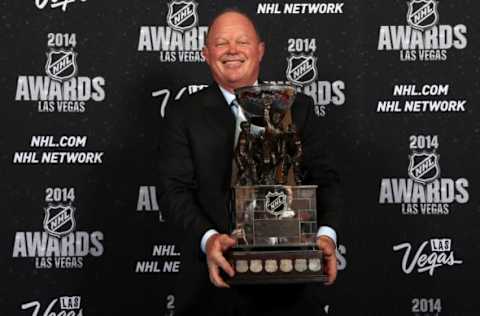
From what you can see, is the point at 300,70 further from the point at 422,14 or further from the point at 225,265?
the point at 225,265

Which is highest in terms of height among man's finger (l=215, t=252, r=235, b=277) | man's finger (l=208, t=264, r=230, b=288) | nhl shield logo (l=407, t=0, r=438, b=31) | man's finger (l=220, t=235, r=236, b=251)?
nhl shield logo (l=407, t=0, r=438, b=31)

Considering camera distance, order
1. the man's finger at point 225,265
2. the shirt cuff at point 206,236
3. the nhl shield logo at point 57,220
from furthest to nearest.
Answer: the nhl shield logo at point 57,220
the shirt cuff at point 206,236
the man's finger at point 225,265

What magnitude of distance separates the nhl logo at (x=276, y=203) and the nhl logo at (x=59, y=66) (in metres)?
1.77

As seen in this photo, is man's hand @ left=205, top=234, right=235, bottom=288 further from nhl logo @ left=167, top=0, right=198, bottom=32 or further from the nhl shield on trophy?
nhl logo @ left=167, top=0, right=198, bottom=32

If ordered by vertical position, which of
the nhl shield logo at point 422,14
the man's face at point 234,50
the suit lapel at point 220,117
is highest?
the nhl shield logo at point 422,14

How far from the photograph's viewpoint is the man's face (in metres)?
2.31

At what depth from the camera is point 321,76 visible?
3514 mm

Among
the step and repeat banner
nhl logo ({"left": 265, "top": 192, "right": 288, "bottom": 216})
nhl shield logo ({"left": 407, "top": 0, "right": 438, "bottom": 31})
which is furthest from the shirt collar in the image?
nhl shield logo ({"left": 407, "top": 0, "right": 438, "bottom": 31})

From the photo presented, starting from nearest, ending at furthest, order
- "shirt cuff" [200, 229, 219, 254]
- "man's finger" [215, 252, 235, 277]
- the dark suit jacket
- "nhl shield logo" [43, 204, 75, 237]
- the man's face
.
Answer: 1. "man's finger" [215, 252, 235, 277]
2. "shirt cuff" [200, 229, 219, 254]
3. the dark suit jacket
4. the man's face
5. "nhl shield logo" [43, 204, 75, 237]

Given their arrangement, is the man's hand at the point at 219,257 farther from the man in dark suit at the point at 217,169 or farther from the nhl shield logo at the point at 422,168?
the nhl shield logo at the point at 422,168

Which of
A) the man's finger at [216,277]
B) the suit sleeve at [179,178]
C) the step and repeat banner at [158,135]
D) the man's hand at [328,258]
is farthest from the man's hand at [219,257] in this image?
the step and repeat banner at [158,135]

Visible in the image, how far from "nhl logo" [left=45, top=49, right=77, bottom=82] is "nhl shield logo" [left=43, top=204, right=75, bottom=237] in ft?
1.93

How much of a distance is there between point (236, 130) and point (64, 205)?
149 centimetres

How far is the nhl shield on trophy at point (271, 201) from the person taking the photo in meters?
1.98
